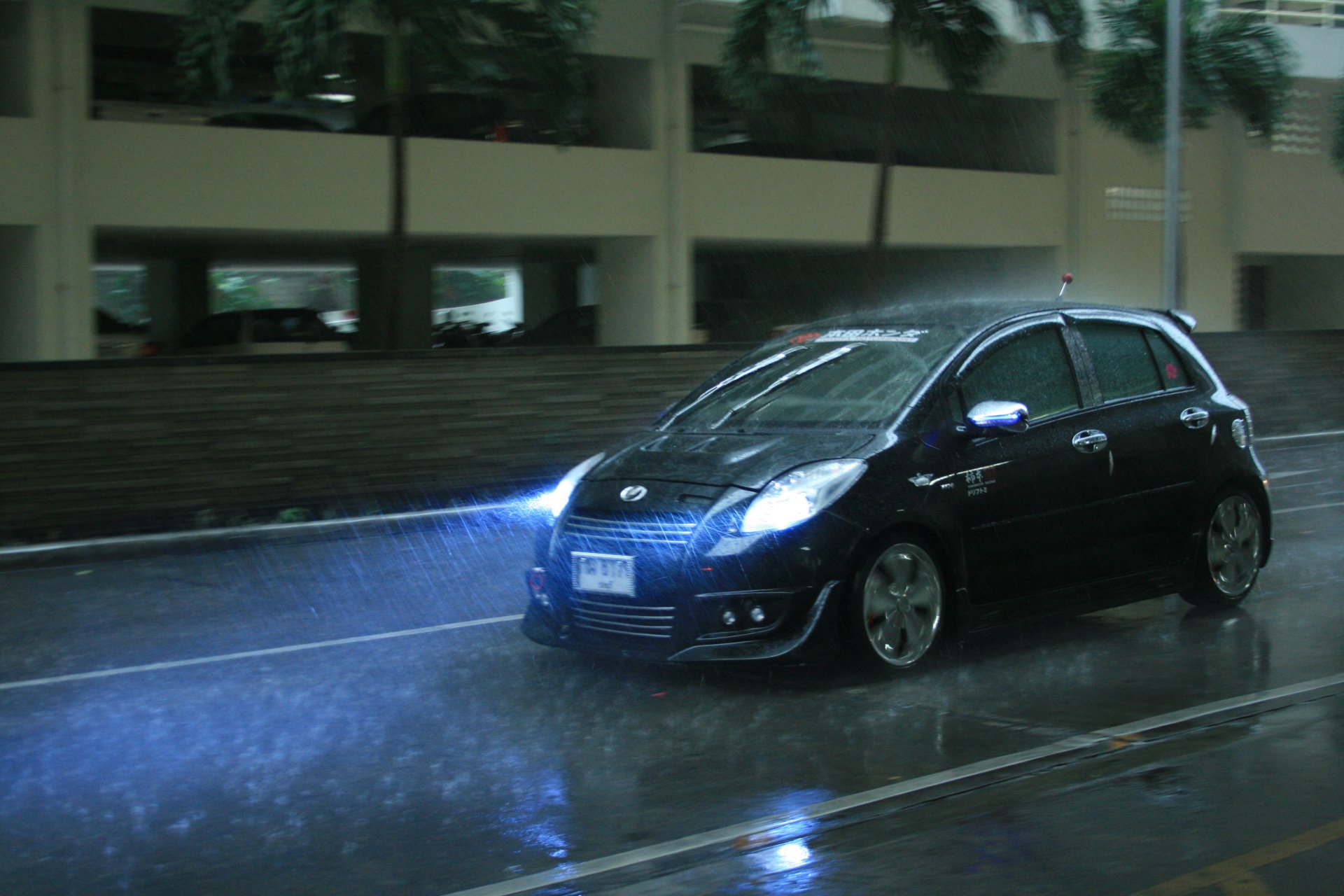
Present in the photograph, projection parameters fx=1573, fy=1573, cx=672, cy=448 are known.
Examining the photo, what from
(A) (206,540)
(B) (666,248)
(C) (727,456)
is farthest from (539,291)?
(C) (727,456)

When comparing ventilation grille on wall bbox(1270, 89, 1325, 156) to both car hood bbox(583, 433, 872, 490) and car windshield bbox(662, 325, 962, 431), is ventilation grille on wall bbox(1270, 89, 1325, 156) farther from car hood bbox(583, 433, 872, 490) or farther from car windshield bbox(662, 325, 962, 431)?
car hood bbox(583, 433, 872, 490)

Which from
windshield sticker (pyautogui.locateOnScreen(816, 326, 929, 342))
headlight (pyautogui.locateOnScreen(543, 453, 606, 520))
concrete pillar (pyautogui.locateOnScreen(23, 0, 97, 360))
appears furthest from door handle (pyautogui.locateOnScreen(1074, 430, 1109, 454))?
concrete pillar (pyautogui.locateOnScreen(23, 0, 97, 360))

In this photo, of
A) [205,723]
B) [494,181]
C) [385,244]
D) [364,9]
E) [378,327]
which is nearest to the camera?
[205,723]

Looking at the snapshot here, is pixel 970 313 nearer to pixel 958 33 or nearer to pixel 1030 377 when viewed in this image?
pixel 1030 377

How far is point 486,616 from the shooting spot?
8.72m

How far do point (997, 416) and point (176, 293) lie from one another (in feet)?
87.0

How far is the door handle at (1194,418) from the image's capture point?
7.98 m

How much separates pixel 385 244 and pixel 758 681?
21201 millimetres

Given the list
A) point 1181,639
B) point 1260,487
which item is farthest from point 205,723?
point 1260,487

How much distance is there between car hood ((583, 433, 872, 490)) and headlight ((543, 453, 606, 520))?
97mm

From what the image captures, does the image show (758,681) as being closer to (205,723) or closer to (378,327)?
(205,723)

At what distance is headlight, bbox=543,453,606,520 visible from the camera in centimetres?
706

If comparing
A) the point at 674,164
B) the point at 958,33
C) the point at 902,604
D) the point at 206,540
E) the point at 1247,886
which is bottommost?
the point at 206,540

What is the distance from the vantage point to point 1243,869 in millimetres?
4266
